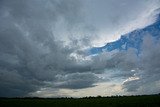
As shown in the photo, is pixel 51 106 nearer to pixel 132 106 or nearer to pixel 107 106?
pixel 107 106

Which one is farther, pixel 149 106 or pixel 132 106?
pixel 132 106

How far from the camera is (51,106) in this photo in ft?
333

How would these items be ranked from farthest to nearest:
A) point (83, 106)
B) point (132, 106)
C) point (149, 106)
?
1. point (83, 106)
2. point (132, 106)
3. point (149, 106)

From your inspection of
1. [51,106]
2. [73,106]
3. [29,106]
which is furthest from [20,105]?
[73,106]

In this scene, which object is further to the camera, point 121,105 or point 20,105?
point 20,105

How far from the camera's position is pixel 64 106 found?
100 m

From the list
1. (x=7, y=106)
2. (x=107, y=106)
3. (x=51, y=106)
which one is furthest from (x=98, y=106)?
(x=7, y=106)

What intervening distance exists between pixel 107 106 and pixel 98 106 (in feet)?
13.1

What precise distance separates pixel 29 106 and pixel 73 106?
1975 centimetres

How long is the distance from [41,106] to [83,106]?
775 inches

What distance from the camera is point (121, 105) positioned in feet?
309

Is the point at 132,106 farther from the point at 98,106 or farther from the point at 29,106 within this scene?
the point at 29,106

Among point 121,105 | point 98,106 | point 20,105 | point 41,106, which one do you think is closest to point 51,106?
point 41,106

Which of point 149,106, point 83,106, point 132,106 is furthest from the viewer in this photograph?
point 83,106
